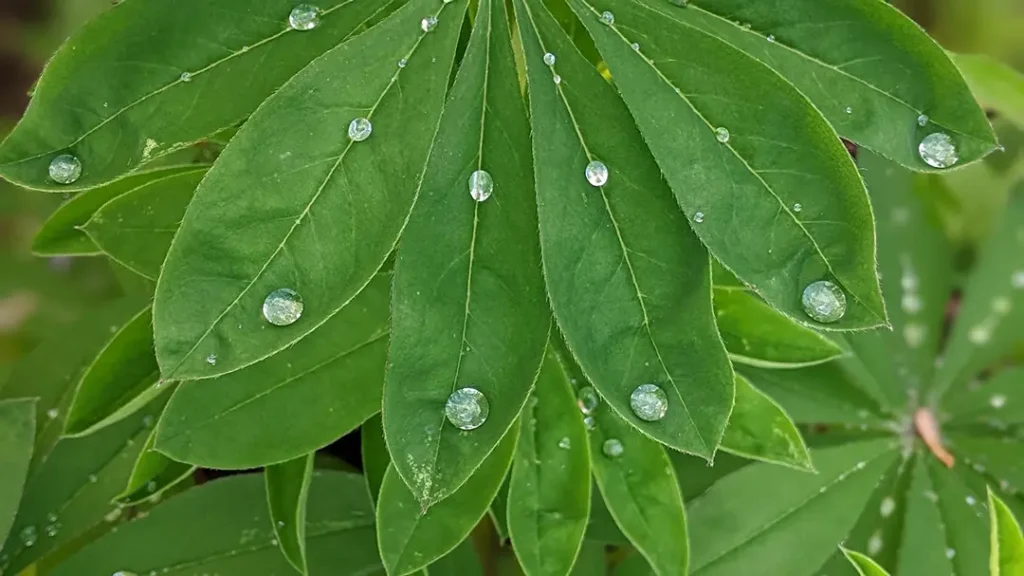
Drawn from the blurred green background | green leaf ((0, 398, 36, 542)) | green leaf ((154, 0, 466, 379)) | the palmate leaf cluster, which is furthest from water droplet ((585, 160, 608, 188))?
the blurred green background

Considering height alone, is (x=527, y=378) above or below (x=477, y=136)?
below

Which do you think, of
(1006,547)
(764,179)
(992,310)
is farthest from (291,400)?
(992,310)

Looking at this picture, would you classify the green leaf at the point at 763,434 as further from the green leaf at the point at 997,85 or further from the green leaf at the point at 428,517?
the green leaf at the point at 997,85

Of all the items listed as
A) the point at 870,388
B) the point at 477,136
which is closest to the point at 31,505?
the point at 477,136

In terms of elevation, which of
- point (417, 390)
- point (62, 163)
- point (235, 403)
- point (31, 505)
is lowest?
point (31, 505)

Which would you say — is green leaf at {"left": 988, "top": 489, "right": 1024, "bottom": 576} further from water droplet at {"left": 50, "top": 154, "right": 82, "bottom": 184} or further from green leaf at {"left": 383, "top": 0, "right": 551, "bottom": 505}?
water droplet at {"left": 50, "top": 154, "right": 82, "bottom": 184}

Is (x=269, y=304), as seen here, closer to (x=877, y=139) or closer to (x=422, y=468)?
(x=422, y=468)

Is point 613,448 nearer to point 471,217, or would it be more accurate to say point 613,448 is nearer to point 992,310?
point 471,217
